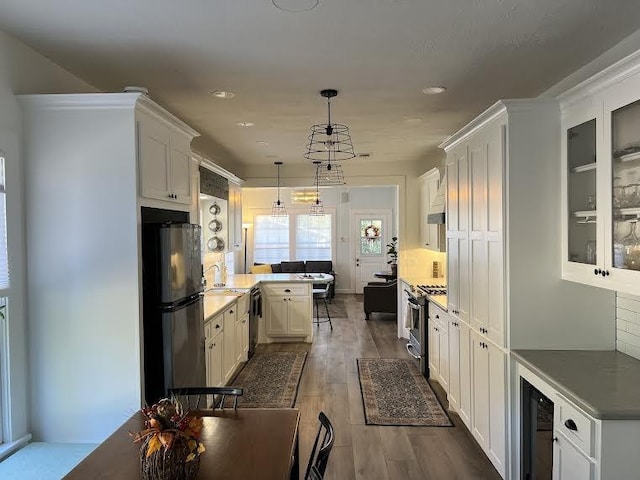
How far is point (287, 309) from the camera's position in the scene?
255 inches

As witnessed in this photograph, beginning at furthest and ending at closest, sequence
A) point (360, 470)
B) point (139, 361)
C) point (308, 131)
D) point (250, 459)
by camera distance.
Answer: point (308, 131)
point (360, 470)
point (139, 361)
point (250, 459)

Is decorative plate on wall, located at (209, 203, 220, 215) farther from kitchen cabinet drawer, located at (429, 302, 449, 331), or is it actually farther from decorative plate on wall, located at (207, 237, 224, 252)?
kitchen cabinet drawer, located at (429, 302, 449, 331)

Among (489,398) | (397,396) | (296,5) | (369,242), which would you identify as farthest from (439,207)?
(369,242)

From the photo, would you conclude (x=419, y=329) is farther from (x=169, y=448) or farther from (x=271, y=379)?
(x=169, y=448)

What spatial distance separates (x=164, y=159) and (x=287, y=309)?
3.82 meters

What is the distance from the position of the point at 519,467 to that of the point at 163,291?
2.32m

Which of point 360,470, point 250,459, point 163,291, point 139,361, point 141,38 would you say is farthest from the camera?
point 360,470

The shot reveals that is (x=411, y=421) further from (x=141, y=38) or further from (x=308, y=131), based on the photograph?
(x=141, y=38)

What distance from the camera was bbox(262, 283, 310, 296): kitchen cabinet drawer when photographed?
6.45m

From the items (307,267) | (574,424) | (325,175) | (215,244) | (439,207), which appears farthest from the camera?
(307,267)

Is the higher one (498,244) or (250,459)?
(498,244)

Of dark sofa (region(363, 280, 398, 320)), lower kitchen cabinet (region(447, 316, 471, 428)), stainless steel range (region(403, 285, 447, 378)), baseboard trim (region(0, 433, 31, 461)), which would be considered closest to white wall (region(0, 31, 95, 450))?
baseboard trim (region(0, 433, 31, 461))

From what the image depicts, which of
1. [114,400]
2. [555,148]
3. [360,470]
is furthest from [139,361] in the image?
[555,148]

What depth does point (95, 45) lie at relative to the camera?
2551mm
